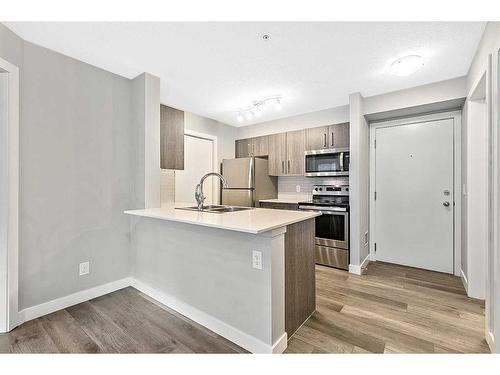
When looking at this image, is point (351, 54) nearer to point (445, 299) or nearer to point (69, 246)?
point (445, 299)

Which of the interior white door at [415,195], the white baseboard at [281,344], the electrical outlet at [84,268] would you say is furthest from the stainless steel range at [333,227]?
the electrical outlet at [84,268]

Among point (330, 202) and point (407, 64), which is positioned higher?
point (407, 64)

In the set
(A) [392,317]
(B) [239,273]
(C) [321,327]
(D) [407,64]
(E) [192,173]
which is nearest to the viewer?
(B) [239,273]

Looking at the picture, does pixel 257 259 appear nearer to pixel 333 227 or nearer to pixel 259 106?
pixel 333 227

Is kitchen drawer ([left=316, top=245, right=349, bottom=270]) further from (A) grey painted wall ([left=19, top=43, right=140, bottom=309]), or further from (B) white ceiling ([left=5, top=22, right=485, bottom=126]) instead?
(A) grey painted wall ([left=19, top=43, right=140, bottom=309])

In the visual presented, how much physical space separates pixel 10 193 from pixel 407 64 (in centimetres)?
354

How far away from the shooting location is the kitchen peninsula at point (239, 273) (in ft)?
5.25

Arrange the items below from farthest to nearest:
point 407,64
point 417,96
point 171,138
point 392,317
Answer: point 171,138, point 417,96, point 407,64, point 392,317

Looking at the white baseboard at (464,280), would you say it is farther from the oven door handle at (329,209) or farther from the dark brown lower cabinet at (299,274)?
the dark brown lower cabinet at (299,274)

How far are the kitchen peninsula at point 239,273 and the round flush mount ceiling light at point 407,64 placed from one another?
5.48ft

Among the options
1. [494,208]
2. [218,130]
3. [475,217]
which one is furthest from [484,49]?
[218,130]

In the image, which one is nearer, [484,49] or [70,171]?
[484,49]

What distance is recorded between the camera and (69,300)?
7.42 feet
